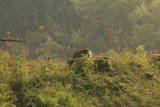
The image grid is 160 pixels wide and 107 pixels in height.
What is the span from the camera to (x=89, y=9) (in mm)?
33906

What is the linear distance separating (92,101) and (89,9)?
27436 mm

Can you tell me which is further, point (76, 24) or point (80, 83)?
point (76, 24)

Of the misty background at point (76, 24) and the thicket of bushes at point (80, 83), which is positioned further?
the misty background at point (76, 24)

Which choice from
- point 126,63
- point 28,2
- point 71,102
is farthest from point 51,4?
point 71,102

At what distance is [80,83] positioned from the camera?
7.70 metres

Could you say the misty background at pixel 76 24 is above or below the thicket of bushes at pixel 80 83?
above

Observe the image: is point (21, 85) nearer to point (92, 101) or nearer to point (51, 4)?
point (92, 101)

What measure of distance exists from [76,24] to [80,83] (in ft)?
93.9

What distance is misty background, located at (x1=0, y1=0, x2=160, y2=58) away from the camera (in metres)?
29.9

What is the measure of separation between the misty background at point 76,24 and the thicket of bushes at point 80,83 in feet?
66.2

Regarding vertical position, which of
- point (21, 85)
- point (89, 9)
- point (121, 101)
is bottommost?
point (121, 101)

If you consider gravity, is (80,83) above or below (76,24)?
below

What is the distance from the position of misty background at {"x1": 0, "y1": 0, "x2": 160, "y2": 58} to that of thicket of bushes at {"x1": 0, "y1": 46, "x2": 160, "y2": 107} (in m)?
20.2

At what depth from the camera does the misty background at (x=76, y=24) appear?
1176 inches
